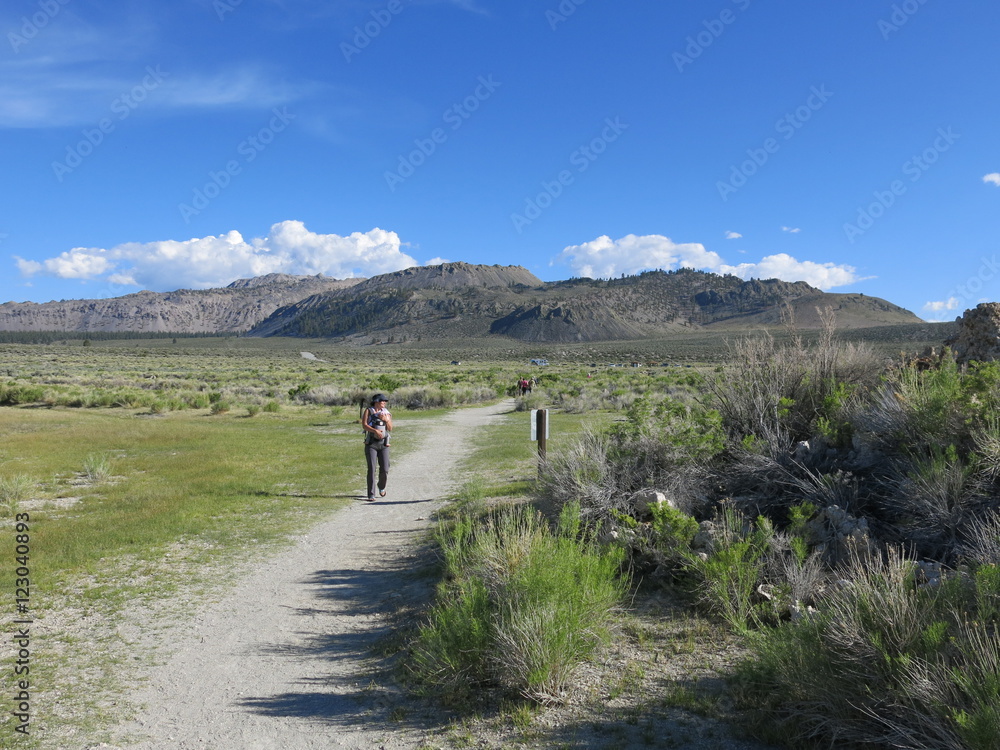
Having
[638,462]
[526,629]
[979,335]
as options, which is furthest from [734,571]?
[979,335]

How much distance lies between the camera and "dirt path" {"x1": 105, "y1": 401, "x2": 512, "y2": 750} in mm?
3916

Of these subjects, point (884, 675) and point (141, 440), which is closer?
point (884, 675)

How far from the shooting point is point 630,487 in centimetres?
704

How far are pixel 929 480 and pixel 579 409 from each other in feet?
64.1

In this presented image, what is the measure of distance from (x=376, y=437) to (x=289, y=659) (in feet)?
18.1

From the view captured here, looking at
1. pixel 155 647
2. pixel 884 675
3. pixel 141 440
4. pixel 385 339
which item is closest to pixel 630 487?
pixel 884 675

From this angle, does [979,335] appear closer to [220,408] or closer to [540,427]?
[540,427]

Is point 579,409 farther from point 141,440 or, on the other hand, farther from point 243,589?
point 243,589

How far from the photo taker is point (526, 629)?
13.6 ft

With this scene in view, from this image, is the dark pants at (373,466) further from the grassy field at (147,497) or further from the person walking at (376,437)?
the grassy field at (147,497)

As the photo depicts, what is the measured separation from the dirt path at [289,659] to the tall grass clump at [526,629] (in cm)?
52

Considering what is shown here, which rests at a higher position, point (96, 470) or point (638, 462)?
point (638, 462)

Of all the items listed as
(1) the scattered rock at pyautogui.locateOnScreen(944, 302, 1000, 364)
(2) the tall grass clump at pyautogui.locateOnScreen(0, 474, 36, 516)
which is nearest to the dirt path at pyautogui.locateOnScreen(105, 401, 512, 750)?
(2) the tall grass clump at pyautogui.locateOnScreen(0, 474, 36, 516)

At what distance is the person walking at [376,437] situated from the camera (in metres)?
10.3
